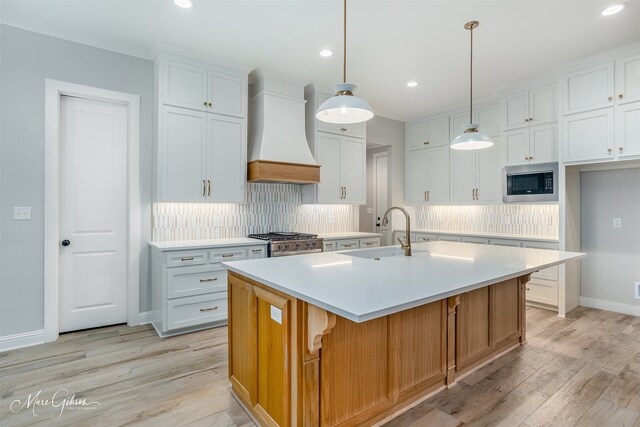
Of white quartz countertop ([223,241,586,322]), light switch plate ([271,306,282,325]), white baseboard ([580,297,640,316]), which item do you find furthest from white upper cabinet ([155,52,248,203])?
white baseboard ([580,297,640,316])

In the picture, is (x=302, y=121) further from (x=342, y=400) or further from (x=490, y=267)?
(x=342, y=400)

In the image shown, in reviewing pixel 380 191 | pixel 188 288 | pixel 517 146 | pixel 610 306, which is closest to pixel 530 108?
pixel 517 146

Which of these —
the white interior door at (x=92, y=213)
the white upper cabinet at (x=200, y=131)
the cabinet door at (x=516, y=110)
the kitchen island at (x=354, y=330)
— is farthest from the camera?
the cabinet door at (x=516, y=110)

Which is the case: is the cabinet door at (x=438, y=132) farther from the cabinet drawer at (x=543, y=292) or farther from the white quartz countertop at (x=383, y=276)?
the white quartz countertop at (x=383, y=276)

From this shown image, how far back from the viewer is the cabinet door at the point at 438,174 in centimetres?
545

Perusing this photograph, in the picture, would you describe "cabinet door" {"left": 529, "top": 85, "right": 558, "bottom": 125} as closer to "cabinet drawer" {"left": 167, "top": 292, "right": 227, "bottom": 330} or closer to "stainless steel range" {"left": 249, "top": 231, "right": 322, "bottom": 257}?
"stainless steel range" {"left": 249, "top": 231, "right": 322, "bottom": 257}

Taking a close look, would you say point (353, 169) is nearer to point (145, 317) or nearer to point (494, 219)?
point (494, 219)

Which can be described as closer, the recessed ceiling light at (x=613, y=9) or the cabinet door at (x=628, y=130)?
the recessed ceiling light at (x=613, y=9)

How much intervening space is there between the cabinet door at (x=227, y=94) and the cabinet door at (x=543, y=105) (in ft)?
11.8

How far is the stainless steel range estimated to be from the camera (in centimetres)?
380

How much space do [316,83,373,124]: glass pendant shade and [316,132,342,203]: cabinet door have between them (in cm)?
220

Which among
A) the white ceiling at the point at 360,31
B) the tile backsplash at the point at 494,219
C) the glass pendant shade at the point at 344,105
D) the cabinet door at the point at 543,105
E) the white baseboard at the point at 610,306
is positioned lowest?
the white baseboard at the point at 610,306

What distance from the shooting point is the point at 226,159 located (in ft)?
12.6

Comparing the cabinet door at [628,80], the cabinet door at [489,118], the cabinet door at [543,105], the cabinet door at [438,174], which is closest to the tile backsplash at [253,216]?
the cabinet door at [438,174]
